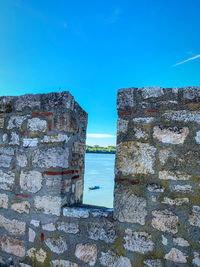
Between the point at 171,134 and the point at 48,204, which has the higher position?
the point at 171,134

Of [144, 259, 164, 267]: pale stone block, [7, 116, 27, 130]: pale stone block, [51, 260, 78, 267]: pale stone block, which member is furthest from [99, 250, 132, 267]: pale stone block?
[7, 116, 27, 130]: pale stone block

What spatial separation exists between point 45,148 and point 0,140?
0.58m

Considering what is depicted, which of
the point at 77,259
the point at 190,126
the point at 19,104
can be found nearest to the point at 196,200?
the point at 190,126

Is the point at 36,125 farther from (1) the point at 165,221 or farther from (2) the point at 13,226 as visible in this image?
(1) the point at 165,221

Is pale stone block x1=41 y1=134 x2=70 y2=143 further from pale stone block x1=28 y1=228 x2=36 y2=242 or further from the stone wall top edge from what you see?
pale stone block x1=28 y1=228 x2=36 y2=242

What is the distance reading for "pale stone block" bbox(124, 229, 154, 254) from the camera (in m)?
1.48

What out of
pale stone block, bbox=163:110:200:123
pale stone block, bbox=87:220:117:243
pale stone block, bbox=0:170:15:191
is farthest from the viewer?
pale stone block, bbox=0:170:15:191

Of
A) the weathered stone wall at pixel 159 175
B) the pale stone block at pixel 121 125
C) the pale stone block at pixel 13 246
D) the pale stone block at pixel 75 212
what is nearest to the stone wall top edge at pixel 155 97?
the weathered stone wall at pixel 159 175

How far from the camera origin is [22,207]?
1851 mm

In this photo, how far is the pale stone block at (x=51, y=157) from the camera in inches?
69.2

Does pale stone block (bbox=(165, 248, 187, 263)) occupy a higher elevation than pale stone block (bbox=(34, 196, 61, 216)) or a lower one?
lower

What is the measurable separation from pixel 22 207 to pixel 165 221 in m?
1.33

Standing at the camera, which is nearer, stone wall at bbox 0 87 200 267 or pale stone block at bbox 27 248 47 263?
stone wall at bbox 0 87 200 267

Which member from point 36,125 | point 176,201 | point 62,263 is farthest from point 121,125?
point 62,263
